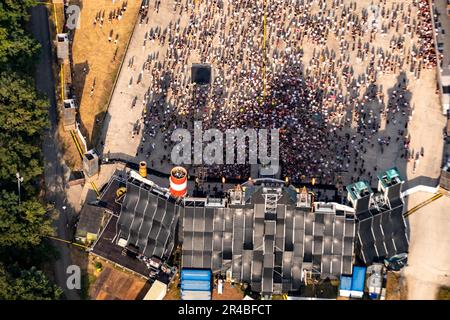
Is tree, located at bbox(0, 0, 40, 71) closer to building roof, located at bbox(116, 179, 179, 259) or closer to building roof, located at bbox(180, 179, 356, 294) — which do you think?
building roof, located at bbox(116, 179, 179, 259)

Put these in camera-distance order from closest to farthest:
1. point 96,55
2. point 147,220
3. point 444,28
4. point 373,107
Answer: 1. point 147,220
2. point 373,107
3. point 96,55
4. point 444,28

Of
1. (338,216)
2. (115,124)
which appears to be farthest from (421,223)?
(115,124)

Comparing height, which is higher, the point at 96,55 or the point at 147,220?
the point at 96,55

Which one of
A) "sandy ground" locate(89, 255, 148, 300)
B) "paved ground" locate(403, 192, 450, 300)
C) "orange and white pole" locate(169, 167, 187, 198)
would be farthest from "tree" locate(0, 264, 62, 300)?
"paved ground" locate(403, 192, 450, 300)

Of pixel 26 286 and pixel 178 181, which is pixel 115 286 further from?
pixel 178 181

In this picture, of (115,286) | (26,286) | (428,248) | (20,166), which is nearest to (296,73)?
(428,248)

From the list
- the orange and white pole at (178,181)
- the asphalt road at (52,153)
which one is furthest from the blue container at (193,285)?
the asphalt road at (52,153)

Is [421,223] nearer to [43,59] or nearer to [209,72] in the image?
[209,72]

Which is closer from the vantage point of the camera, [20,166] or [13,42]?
[20,166]
